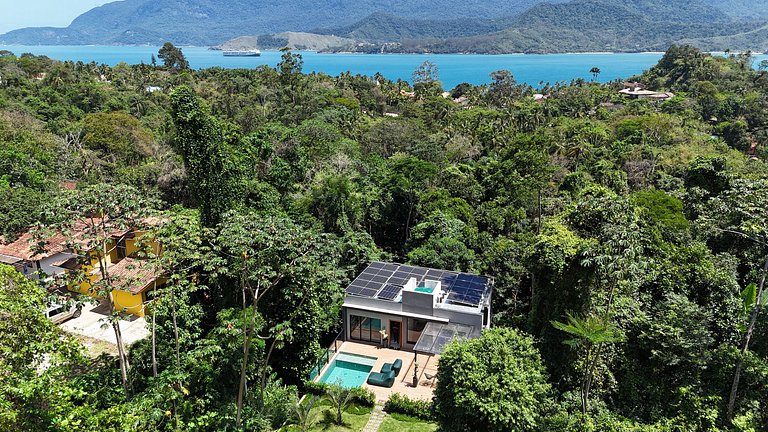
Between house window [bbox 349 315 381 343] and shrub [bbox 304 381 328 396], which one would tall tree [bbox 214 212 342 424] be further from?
house window [bbox 349 315 381 343]

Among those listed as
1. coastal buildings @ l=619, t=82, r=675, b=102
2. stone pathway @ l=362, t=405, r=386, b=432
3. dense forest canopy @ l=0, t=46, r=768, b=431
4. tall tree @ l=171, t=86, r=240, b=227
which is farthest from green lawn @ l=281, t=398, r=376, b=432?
coastal buildings @ l=619, t=82, r=675, b=102

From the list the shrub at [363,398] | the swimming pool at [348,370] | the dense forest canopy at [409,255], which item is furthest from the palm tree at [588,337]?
the swimming pool at [348,370]

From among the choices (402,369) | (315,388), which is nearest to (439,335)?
(402,369)

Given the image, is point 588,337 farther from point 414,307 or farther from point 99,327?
point 99,327

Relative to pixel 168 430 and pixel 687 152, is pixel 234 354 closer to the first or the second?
pixel 168 430

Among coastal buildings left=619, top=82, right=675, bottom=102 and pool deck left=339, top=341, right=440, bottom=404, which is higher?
coastal buildings left=619, top=82, right=675, bottom=102

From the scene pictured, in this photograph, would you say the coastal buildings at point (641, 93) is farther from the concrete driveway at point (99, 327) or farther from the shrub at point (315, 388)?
the concrete driveway at point (99, 327)

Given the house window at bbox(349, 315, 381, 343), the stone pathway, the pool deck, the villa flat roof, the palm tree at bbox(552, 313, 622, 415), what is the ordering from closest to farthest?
1. the palm tree at bbox(552, 313, 622, 415)
2. the stone pathway
3. the pool deck
4. the villa flat roof
5. the house window at bbox(349, 315, 381, 343)
